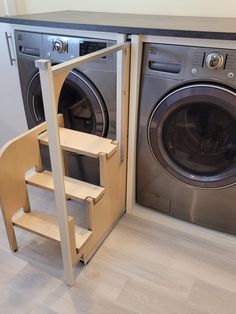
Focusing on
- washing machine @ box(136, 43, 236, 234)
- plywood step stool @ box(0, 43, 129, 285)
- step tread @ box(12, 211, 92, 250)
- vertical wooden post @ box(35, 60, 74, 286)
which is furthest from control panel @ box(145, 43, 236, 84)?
step tread @ box(12, 211, 92, 250)

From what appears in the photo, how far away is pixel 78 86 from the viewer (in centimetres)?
131

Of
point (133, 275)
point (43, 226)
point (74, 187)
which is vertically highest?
point (74, 187)

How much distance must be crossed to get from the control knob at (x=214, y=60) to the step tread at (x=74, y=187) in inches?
25.9

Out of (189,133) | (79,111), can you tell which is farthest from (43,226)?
(189,133)

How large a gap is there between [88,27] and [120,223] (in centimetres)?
97

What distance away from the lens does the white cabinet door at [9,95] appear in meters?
1.45

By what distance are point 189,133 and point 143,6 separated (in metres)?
0.85

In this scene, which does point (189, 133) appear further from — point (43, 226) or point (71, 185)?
point (43, 226)

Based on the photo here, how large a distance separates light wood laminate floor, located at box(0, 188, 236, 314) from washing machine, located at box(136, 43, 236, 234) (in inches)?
5.6

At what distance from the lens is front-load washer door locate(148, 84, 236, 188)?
3.51 ft

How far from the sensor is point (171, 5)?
149 centimetres

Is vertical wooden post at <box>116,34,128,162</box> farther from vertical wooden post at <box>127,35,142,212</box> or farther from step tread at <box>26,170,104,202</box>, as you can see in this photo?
step tread at <box>26,170,104,202</box>

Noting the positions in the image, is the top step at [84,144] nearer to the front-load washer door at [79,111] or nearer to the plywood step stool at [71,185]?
the plywood step stool at [71,185]

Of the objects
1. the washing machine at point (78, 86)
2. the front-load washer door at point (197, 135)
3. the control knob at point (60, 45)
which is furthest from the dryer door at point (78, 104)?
the front-load washer door at point (197, 135)
